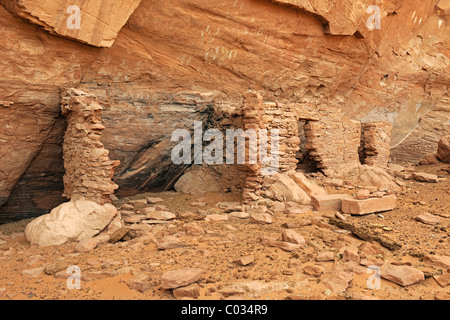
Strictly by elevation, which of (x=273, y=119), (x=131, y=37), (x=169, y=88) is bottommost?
(x=273, y=119)

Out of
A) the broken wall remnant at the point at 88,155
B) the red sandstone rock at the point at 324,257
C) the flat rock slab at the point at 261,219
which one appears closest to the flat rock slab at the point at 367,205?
the flat rock slab at the point at 261,219

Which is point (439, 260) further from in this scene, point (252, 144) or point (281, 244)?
point (252, 144)

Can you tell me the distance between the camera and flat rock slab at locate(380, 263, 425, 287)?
3.16m

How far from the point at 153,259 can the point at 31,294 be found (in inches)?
53.3

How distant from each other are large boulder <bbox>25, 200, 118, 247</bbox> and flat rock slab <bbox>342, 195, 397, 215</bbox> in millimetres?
4441

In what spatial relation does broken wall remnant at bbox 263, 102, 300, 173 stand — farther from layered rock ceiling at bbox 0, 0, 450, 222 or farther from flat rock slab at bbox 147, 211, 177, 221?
flat rock slab at bbox 147, 211, 177, 221

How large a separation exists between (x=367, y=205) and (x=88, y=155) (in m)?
5.31

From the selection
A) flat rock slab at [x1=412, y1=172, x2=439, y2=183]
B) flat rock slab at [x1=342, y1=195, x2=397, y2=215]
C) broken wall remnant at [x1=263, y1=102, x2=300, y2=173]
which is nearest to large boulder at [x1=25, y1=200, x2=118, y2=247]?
broken wall remnant at [x1=263, y1=102, x2=300, y2=173]

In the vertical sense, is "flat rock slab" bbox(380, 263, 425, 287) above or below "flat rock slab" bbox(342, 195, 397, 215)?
below

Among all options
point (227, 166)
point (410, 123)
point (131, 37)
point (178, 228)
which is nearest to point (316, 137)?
point (227, 166)

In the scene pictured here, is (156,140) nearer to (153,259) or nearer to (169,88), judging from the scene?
(169,88)

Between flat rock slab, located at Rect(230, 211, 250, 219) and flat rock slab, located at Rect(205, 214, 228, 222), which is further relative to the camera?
flat rock slab, located at Rect(230, 211, 250, 219)

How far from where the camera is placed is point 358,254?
390cm

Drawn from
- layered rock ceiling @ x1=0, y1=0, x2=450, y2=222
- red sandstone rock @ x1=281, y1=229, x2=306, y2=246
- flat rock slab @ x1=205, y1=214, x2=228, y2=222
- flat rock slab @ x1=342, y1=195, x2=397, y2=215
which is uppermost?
layered rock ceiling @ x1=0, y1=0, x2=450, y2=222
